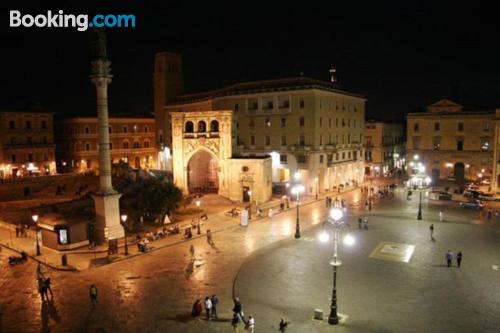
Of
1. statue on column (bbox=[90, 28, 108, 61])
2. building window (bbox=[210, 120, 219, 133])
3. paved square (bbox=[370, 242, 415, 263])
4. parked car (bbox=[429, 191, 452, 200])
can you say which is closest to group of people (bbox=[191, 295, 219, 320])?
paved square (bbox=[370, 242, 415, 263])

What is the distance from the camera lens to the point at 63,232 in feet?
103

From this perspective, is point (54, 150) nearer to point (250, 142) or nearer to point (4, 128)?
point (4, 128)

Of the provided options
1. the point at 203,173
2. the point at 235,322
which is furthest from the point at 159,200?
the point at 235,322

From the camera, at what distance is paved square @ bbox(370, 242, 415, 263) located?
2875 cm

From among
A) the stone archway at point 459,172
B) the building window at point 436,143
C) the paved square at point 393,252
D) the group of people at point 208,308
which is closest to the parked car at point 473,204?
the paved square at point 393,252

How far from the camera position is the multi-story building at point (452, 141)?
67.3 m

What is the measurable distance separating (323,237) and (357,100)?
51433mm

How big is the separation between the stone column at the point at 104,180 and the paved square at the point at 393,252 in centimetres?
1945

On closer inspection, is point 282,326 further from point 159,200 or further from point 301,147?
point 301,147

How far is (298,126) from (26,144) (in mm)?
40468

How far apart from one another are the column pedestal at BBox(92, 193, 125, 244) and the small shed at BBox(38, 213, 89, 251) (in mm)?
881

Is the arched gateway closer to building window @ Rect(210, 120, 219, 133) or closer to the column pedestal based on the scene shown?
building window @ Rect(210, 120, 219, 133)

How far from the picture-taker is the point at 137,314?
20.4 meters

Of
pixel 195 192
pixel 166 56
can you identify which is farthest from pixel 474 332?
pixel 166 56
